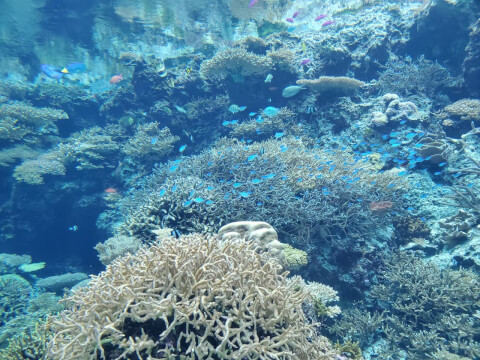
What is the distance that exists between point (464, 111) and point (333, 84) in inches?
168

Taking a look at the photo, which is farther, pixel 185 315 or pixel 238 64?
pixel 238 64

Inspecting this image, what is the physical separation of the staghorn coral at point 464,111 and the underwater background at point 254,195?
0.08 m

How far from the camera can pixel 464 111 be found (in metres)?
8.37

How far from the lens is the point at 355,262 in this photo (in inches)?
211

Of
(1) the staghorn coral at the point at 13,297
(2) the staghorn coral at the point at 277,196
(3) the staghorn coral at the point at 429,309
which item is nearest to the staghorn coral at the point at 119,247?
(2) the staghorn coral at the point at 277,196

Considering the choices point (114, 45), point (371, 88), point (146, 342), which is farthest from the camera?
point (114, 45)

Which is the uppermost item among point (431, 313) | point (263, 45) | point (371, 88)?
point (263, 45)

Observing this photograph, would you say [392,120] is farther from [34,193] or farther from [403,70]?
[34,193]

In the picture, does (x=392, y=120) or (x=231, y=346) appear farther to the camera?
Answer: (x=392, y=120)

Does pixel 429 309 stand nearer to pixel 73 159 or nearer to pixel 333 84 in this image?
pixel 333 84

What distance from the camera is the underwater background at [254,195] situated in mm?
2324

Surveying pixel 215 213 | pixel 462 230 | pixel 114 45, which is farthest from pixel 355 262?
pixel 114 45

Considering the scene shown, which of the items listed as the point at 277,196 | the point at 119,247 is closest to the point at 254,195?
the point at 277,196

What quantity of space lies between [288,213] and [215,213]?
160cm
